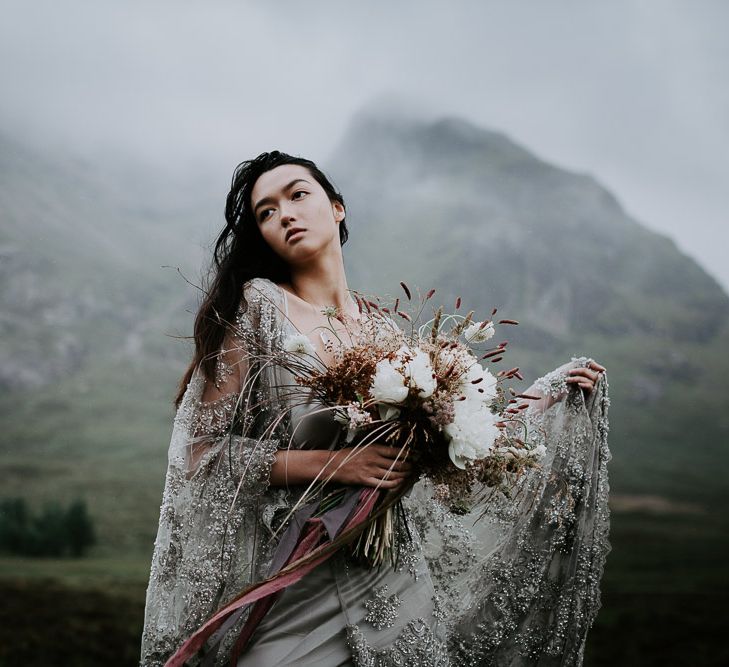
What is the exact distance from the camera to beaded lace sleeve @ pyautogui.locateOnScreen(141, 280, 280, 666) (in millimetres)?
1672

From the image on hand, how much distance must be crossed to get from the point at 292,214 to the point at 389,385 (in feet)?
2.42

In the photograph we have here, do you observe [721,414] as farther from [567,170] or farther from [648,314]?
[567,170]

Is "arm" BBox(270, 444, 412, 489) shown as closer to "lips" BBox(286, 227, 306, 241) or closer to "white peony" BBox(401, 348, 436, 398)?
"white peony" BBox(401, 348, 436, 398)

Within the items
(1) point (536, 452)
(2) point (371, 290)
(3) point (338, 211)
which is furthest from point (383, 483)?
(2) point (371, 290)

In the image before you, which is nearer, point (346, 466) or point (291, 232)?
point (346, 466)

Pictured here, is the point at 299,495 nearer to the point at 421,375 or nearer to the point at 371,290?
the point at 421,375

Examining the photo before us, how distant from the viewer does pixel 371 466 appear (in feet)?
5.22

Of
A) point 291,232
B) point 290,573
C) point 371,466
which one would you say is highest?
point 291,232

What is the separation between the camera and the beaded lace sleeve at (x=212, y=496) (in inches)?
65.8

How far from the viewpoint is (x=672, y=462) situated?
27094mm

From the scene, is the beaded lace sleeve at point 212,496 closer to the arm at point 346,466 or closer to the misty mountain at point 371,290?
the arm at point 346,466

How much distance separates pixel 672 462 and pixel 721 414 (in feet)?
13.8

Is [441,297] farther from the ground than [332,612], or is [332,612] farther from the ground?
[441,297]

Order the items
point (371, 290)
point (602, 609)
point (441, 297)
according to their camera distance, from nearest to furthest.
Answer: point (602, 609) < point (441, 297) < point (371, 290)
